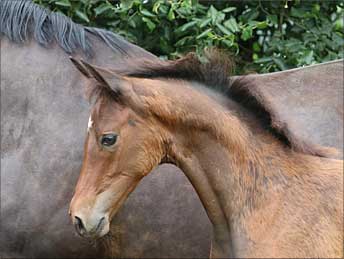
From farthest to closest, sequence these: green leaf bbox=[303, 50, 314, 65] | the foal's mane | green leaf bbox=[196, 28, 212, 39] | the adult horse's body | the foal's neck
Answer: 1. green leaf bbox=[303, 50, 314, 65]
2. green leaf bbox=[196, 28, 212, 39]
3. the adult horse's body
4. the foal's mane
5. the foal's neck

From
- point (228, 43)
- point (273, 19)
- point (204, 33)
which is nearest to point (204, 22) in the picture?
point (204, 33)

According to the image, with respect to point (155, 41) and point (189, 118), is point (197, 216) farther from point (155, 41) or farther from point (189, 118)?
point (155, 41)

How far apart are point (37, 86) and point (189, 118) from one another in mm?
1231

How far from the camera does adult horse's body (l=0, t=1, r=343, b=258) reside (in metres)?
4.98

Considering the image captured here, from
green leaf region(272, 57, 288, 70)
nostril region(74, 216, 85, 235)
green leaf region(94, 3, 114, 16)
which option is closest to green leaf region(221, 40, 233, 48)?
green leaf region(272, 57, 288, 70)

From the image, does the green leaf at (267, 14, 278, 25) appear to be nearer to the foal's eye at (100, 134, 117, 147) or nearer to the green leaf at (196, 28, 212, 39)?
the green leaf at (196, 28, 212, 39)

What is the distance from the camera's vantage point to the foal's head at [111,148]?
407 centimetres

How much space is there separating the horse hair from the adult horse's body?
0.29 metres

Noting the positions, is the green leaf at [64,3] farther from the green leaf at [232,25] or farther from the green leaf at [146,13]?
the green leaf at [232,25]

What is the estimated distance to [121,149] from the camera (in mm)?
4070

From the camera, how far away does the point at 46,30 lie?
5.23 metres

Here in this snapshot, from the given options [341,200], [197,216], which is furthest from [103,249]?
[341,200]

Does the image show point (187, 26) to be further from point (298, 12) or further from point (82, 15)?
point (298, 12)

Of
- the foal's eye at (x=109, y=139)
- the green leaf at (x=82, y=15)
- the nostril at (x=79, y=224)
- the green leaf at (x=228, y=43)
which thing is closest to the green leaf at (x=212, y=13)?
the green leaf at (x=228, y=43)
